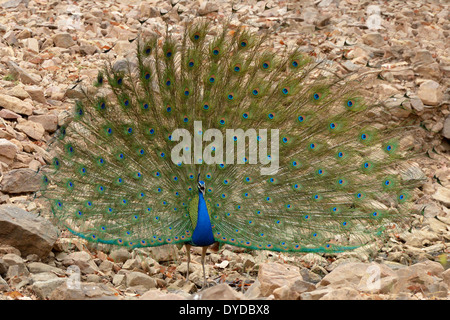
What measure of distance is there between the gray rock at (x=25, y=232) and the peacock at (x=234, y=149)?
37 centimetres

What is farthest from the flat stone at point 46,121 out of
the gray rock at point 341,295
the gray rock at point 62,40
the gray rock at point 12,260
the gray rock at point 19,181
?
the gray rock at point 341,295

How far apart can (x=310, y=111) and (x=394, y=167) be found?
41.5 inches

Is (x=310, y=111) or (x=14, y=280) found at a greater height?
(x=310, y=111)

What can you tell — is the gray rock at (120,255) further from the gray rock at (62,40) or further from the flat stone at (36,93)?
the gray rock at (62,40)

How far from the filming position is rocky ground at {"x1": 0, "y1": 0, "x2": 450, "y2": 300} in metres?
4.87

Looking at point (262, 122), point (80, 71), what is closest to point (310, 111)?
point (262, 122)

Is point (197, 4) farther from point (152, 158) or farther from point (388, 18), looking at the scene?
point (152, 158)

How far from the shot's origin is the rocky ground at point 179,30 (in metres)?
4.87

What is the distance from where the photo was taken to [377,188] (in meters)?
6.03

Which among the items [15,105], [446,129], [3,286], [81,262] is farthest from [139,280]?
[446,129]

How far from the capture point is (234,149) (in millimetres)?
6098

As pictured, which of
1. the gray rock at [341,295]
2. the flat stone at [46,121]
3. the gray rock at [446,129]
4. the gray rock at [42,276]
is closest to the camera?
the gray rock at [341,295]

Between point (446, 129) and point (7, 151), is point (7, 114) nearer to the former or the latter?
point (7, 151)

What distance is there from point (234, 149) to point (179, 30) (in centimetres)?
594
